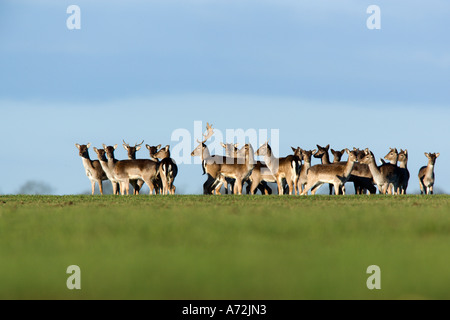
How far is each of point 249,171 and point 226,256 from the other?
82.3 ft

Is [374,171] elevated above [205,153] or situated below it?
below

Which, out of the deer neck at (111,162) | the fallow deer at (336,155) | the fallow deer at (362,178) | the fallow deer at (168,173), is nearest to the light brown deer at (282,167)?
the fallow deer at (362,178)

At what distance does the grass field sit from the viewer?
25.6 feet

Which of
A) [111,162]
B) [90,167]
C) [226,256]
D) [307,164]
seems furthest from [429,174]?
[226,256]

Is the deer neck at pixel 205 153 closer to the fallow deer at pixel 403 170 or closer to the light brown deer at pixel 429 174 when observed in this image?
the fallow deer at pixel 403 170

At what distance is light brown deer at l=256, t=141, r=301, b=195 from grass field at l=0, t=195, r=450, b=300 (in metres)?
20.6

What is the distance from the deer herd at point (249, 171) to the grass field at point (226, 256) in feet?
60.9

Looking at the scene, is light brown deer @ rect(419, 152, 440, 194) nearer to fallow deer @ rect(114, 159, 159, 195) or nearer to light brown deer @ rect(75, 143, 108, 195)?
fallow deer @ rect(114, 159, 159, 195)

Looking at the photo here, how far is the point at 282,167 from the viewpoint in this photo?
122ft

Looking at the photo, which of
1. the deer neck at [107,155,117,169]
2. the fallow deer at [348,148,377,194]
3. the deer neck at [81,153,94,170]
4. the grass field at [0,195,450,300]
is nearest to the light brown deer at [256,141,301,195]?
the fallow deer at [348,148,377,194]

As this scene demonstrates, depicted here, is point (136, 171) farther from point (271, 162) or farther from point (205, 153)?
point (271, 162)
